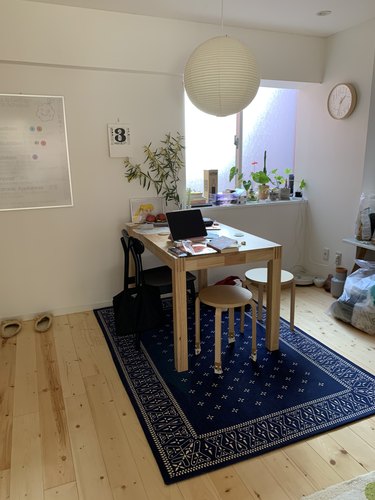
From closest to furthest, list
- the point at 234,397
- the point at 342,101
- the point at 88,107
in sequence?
the point at 234,397 → the point at 88,107 → the point at 342,101

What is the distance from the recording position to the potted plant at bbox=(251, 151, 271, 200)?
3.96 meters

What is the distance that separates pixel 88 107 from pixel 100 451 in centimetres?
251

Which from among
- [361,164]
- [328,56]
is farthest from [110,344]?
[328,56]

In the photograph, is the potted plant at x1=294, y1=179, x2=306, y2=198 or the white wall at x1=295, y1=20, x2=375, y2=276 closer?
the white wall at x1=295, y1=20, x2=375, y2=276

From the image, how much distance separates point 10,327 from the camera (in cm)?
315

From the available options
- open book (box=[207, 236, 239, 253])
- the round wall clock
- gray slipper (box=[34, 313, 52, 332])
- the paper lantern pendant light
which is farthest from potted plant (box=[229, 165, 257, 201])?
gray slipper (box=[34, 313, 52, 332])

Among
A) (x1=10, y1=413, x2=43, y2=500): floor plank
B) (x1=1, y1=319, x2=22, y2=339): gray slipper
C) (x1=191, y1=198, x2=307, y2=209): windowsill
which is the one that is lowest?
(x1=10, y1=413, x2=43, y2=500): floor plank

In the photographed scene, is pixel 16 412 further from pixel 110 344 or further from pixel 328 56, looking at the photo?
pixel 328 56

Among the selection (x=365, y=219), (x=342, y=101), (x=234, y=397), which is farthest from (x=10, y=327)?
(x=342, y=101)

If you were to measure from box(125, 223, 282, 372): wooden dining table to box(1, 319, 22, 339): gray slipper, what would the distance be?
1256 millimetres

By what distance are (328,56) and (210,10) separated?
1385mm

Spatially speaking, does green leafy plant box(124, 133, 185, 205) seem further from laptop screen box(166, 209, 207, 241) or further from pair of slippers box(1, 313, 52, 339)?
pair of slippers box(1, 313, 52, 339)

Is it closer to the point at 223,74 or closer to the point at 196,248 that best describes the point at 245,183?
the point at 196,248

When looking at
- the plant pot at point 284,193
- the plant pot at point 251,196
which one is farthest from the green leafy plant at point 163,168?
the plant pot at point 284,193
